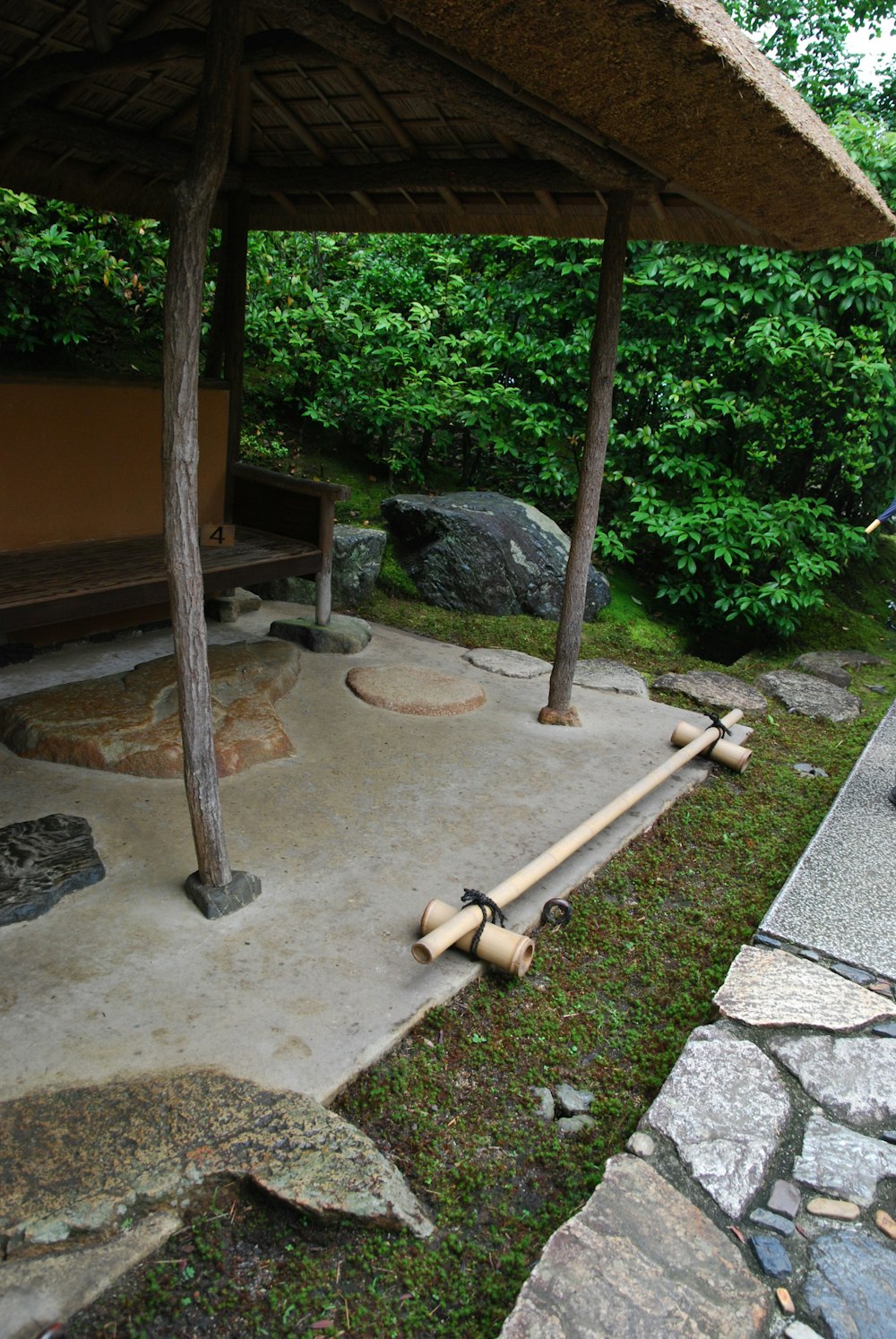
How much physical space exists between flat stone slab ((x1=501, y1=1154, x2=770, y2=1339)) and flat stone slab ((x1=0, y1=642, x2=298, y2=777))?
2.35 metres

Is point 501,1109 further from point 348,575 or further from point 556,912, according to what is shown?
point 348,575

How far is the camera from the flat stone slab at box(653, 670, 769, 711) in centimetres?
577

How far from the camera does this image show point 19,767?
3.67 meters

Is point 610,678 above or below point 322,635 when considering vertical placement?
below

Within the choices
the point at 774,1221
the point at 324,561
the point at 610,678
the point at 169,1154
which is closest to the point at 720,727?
the point at 610,678

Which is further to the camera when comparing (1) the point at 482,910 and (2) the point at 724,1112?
(1) the point at 482,910

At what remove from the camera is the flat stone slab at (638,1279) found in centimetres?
177

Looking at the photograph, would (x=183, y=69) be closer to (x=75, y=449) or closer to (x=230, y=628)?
(x=75, y=449)

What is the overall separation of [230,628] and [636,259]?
4.28 m

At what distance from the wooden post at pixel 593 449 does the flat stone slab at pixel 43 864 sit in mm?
2461

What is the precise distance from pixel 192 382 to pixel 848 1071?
2.74m

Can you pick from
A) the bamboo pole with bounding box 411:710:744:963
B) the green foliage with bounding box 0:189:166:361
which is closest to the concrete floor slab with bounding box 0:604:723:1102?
the bamboo pole with bounding box 411:710:744:963

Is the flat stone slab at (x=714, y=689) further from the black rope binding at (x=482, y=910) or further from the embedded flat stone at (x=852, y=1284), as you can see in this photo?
the embedded flat stone at (x=852, y=1284)

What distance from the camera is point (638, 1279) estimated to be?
1868mm
